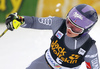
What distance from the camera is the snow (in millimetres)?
3395

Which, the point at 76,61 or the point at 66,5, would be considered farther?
the point at 66,5

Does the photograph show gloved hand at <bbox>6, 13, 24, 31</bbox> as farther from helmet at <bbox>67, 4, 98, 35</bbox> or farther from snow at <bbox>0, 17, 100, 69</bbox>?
snow at <bbox>0, 17, 100, 69</bbox>

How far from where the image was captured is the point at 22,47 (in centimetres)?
386

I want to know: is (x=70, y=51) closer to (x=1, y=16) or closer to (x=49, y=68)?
(x=49, y=68)

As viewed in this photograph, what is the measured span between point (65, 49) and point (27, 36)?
97.0 inches

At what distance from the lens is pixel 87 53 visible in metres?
1.95

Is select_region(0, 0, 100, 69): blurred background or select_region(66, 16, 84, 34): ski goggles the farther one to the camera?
select_region(0, 0, 100, 69): blurred background

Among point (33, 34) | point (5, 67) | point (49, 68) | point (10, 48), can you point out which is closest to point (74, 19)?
point (49, 68)

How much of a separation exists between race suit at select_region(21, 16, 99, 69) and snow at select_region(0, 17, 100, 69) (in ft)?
4.20

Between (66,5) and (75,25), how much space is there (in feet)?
12.1

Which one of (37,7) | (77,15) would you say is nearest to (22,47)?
(37,7)

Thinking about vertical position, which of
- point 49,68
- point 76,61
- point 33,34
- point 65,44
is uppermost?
point 65,44

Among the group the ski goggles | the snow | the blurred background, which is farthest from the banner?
the ski goggles

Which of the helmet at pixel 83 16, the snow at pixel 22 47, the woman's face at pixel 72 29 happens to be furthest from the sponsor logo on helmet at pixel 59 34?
the snow at pixel 22 47
